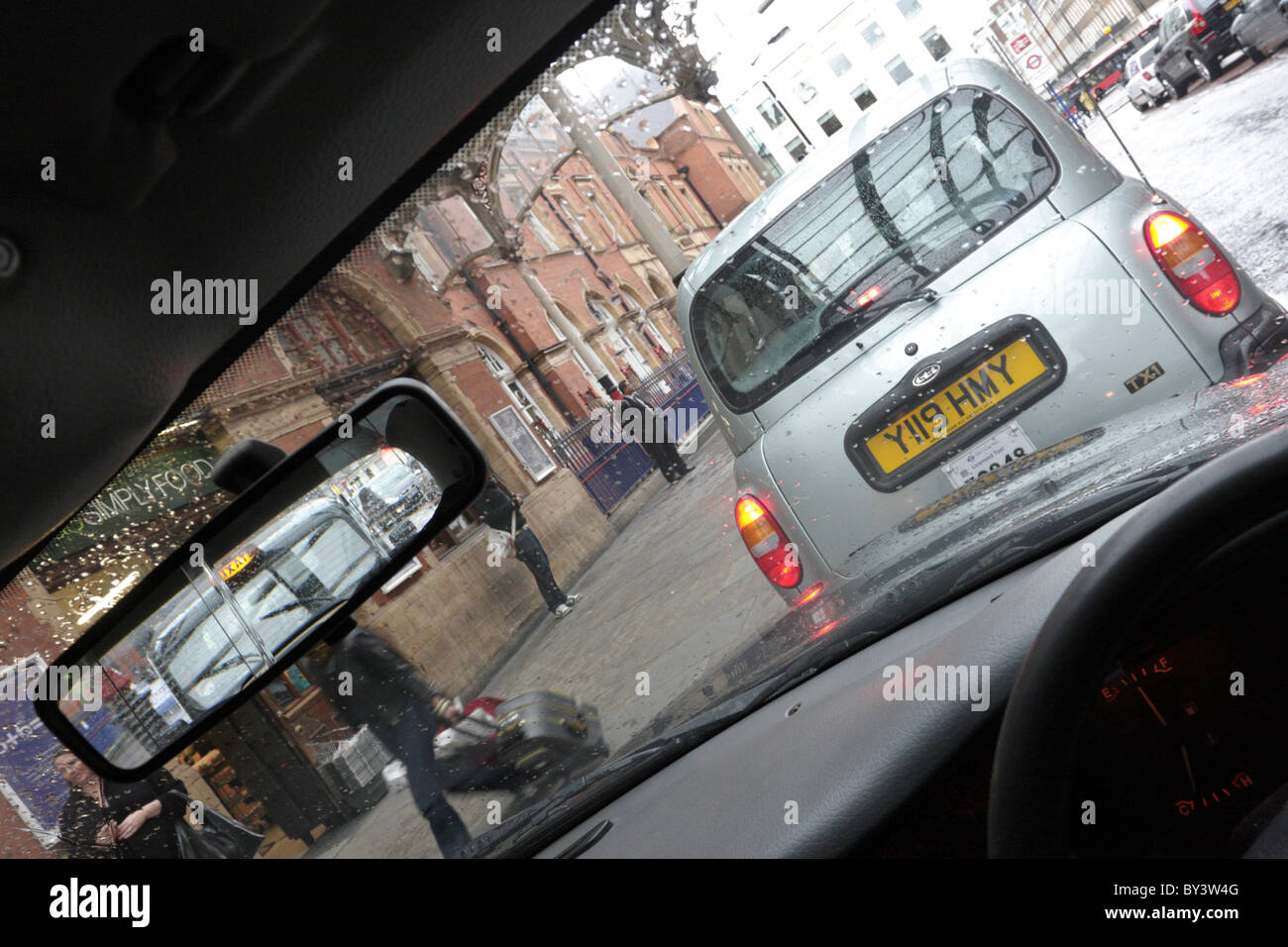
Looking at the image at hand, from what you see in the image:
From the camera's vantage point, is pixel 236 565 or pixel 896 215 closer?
pixel 236 565

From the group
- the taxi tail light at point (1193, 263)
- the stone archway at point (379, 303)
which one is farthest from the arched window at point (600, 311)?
the taxi tail light at point (1193, 263)

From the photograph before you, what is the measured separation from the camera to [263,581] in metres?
1.96

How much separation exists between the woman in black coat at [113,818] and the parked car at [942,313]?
214 centimetres

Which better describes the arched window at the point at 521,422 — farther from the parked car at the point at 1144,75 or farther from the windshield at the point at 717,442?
the parked car at the point at 1144,75

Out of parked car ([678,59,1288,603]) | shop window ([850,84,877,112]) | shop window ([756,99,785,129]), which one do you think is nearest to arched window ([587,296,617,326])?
shop window ([756,99,785,129])

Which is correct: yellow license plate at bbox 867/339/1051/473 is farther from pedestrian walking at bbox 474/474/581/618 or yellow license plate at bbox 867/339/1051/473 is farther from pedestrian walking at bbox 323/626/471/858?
pedestrian walking at bbox 474/474/581/618

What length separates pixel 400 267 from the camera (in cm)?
255

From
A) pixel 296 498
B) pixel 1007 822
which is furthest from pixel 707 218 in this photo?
pixel 1007 822

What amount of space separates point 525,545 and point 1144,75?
22.9 feet

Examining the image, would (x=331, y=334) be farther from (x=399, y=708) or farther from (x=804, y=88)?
(x=804, y=88)

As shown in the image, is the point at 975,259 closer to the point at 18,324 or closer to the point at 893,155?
the point at 893,155

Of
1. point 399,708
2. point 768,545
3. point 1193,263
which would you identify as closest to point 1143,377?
point 1193,263

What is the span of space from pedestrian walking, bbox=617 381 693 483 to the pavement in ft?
3.06
